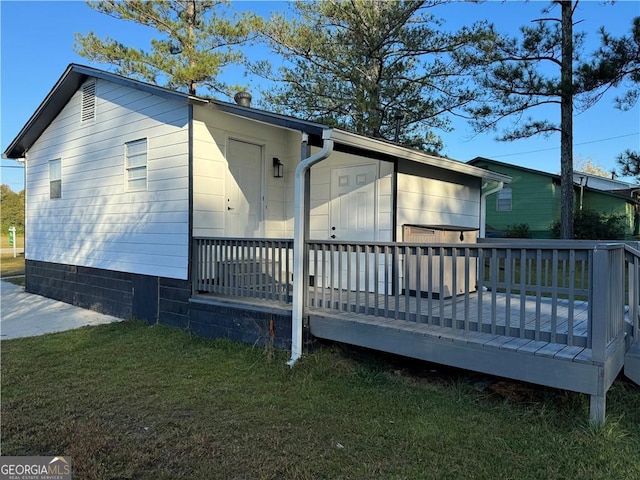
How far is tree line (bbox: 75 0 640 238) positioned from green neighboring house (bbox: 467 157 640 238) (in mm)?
7114

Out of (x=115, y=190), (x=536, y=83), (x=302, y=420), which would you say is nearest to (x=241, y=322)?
(x=302, y=420)

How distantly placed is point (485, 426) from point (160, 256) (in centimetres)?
531

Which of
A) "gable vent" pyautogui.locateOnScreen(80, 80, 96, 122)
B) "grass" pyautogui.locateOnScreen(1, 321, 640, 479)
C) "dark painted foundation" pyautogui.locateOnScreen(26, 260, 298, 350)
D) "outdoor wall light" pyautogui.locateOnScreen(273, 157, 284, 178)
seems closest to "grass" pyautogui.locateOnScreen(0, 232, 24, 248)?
"dark painted foundation" pyautogui.locateOnScreen(26, 260, 298, 350)

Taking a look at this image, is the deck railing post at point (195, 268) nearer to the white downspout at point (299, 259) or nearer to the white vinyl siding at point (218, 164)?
the white vinyl siding at point (218, 164)

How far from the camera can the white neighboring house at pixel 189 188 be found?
247 inches

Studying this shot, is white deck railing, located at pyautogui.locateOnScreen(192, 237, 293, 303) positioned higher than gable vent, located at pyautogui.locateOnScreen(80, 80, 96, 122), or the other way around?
gable vent, located at pyautogui.locateOnScreen(80, 80, 96, 122)

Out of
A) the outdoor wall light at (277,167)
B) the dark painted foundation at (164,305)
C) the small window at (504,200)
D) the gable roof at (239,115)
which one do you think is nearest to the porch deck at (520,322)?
the dark painted foundation at (164,305)

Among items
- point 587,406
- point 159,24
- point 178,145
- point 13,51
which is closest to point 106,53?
point 159,24

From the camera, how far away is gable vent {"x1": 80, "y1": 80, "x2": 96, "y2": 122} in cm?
828

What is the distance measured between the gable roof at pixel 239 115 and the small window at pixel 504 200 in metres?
11.7

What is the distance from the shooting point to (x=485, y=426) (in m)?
3.32

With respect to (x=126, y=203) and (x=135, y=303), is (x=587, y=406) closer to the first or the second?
(x=135, y=303)

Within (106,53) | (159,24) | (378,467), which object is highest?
(159,24)

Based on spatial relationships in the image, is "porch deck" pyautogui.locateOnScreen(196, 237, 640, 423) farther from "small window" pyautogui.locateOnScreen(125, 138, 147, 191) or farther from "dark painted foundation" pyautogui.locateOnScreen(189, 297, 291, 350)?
"small window" pyautogui.locateOnScreen(125, 138, 147, 191)
